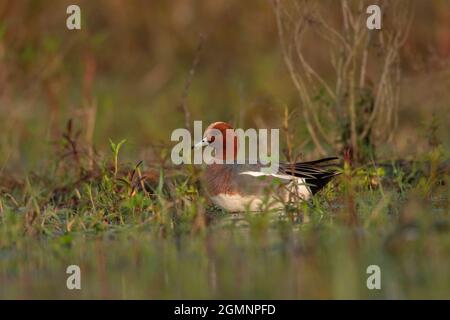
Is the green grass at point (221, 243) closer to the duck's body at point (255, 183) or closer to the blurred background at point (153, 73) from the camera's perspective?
the duck's body at point (255, 183)

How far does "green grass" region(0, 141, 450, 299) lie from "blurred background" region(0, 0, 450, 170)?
122 cm

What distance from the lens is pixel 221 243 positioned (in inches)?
220

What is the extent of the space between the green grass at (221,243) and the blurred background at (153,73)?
122 centimetres

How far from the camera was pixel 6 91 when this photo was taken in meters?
9.74

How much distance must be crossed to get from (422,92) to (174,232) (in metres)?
3.75

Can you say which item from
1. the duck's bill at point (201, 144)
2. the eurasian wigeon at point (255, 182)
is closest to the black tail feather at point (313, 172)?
the eurasian wigeon at point (255, 182)

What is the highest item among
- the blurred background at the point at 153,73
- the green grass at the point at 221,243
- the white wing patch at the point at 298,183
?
the blurred background at the point at 153,73

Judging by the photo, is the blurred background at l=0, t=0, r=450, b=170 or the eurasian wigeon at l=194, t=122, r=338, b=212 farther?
the blurred background at l=0, t=0, r=450, b=170

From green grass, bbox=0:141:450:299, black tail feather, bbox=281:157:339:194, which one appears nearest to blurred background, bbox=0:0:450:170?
black tail feather, bbox=281:157:339:194

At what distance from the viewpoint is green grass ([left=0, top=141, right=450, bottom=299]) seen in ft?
15.3

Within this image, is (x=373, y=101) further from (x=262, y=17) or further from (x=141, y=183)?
(x=262, y=17)

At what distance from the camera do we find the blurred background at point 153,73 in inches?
349

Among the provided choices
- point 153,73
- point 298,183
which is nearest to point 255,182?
point 298,183

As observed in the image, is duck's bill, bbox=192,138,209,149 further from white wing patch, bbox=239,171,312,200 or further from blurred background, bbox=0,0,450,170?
blurred background, bbox=0,0,450,170
